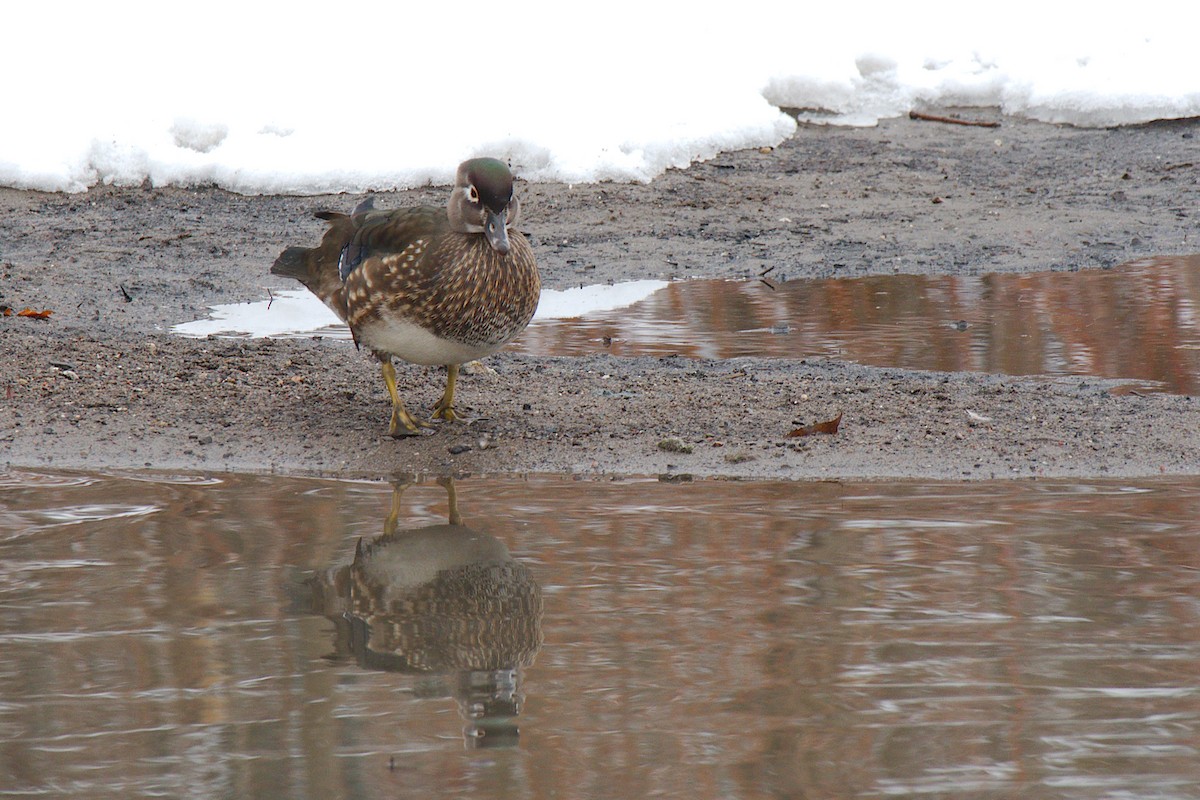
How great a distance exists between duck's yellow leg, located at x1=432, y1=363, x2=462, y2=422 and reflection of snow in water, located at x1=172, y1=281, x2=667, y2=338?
1533 mm

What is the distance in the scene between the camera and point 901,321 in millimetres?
7051

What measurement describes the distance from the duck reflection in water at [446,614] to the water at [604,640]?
0.04 ft

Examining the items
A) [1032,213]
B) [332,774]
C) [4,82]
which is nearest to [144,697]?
[332,774]

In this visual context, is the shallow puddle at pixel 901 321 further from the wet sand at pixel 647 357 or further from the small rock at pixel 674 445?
the small rock at pixel 674 445

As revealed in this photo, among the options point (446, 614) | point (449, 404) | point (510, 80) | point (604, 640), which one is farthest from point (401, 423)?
point (510, 80)

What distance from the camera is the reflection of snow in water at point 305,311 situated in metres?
7.15

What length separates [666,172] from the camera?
10203 millimetres

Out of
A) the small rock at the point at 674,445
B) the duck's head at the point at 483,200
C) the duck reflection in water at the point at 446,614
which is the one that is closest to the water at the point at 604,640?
the duck reflection in water at the point at 446,614

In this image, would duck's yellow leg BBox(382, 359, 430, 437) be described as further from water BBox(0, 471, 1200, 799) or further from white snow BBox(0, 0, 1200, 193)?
white snow BBox(0, 0, 1200, 193)

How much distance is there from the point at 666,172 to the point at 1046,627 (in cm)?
708

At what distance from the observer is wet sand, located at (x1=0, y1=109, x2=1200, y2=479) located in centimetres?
513

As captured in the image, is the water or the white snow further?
the white snow

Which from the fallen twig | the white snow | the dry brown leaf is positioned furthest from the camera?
the fallen twig

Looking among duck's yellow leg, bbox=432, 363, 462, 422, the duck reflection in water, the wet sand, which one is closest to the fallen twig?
the wet sand
